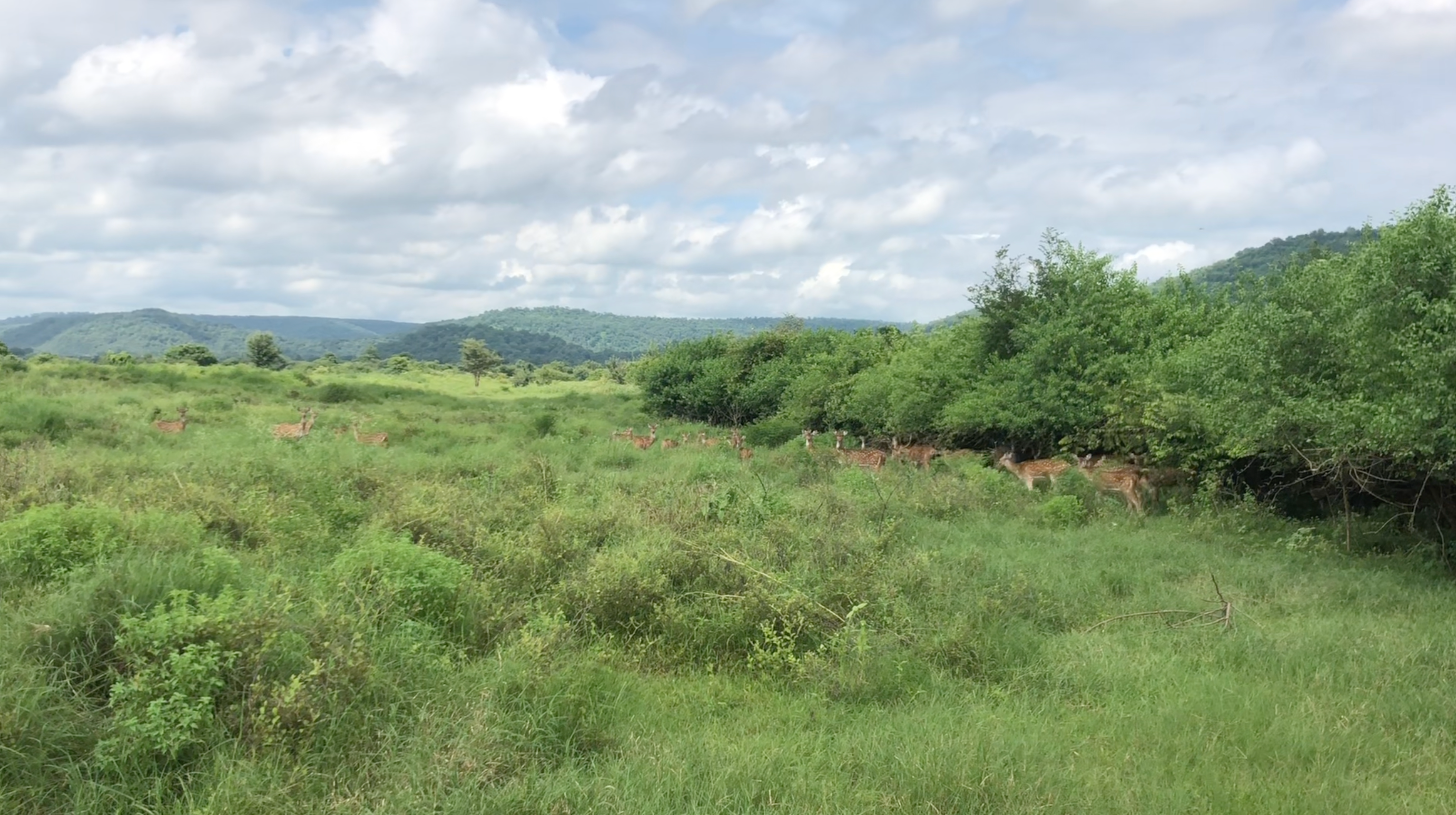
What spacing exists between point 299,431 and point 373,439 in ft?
6.28

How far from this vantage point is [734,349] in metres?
34.1

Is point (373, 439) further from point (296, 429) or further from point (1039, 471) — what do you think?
point (1039, 471)

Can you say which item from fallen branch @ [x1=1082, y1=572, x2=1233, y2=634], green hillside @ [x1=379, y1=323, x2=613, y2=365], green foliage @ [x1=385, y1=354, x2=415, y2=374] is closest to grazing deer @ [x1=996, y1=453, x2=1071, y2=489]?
fallen branch @ [x1=1082, y1=572, x2=1233, y2=634]

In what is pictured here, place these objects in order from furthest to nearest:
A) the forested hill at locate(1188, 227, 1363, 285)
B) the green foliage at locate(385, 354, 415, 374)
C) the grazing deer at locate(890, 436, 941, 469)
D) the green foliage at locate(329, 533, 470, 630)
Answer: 1. the green foliage at locate(385, 354, 415, 374)
2. the forested hill at locate(1188, 227, 1363, 285)
3. the grazing deer at locate(890, 436, 941, 469)
4. the green foliage at locate(329, 533, 470, 630)

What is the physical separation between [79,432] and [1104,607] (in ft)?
58.6

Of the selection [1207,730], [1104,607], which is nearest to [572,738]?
[1207,730]

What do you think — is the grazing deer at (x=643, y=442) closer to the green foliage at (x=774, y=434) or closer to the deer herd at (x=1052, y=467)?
the deer herd at (x=1052, y=467)

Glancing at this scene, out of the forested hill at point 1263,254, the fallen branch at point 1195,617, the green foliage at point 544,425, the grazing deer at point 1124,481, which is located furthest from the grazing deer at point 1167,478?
the forested hill at point 1263,254

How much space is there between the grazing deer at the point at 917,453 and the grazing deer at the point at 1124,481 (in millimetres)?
3408

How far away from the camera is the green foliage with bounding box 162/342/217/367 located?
61281mm

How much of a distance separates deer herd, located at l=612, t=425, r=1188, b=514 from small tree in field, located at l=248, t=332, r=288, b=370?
58387mm

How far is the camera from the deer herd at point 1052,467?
1389 cm

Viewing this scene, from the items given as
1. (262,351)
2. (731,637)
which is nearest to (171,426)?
(731,637)

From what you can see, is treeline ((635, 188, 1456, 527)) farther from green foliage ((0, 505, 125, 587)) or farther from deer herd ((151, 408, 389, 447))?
deer herd ((151, 408, 389, 447))
